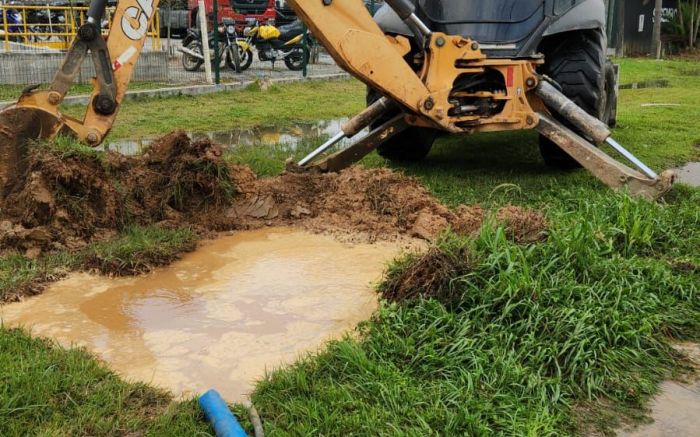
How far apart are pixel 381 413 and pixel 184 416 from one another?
802 mm

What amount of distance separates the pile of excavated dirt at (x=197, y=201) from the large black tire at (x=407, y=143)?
1377mm

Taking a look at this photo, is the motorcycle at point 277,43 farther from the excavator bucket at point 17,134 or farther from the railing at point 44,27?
the excavator bucket at point 17,134

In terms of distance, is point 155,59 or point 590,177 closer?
point 590,177

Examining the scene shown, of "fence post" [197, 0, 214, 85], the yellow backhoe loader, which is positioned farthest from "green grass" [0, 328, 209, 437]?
"fence post" [197, 0, 214, 85]

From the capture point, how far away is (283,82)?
14.8 meters

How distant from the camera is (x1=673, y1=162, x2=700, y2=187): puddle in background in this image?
6.85 m

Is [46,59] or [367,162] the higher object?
[46,59]

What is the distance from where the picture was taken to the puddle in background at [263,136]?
866 cm

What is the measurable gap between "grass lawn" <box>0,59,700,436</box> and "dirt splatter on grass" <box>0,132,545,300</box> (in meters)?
0.27

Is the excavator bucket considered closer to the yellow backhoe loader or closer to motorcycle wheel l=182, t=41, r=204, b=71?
the yellow backhoe loader

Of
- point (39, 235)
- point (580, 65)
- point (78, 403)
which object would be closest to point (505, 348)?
point (78, 403)

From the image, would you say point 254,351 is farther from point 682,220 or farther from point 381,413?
point 682,220

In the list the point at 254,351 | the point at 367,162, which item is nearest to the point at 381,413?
the point at 254,351

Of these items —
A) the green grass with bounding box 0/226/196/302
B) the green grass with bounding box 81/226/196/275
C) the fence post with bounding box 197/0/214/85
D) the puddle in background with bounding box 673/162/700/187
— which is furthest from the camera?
the fence post with bounding box 197/0/214/85
